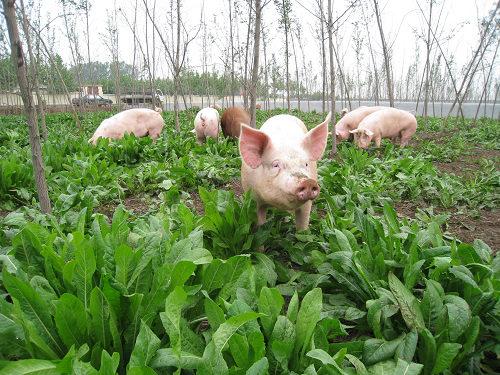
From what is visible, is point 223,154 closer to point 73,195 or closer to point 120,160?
point 120,160

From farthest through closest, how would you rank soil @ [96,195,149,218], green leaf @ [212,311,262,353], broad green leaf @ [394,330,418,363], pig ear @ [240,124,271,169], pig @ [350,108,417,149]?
pig @ [350,108,417,149] → soil @ [96,195,149,218] → pig ear @ [240,124,271,169] → broad green leaf @ [394,330,418,363] → green leaf @ [212,311,262,353]

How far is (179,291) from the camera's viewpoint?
6.17 ft

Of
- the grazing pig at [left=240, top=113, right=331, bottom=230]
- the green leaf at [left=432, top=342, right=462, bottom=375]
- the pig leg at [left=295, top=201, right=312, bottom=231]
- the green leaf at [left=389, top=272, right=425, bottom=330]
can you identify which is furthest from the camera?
the pig leg at [left=295, top=201, right=312, bottom=231]

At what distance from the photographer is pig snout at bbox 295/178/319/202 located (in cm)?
284

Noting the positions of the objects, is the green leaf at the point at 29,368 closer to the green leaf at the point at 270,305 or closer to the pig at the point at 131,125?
the green leaf at the point at 270,305

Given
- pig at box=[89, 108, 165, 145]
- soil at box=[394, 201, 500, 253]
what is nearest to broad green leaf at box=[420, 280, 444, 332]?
soil at box=[394, 201, 500, 253]

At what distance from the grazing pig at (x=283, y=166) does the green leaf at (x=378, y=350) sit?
43.2 inches

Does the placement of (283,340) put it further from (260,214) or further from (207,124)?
(207,124)

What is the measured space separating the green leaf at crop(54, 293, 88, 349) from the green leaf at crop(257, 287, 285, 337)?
91 centimetres

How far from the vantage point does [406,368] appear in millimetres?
1883

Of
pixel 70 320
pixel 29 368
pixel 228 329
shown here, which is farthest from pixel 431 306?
pixel 29 368

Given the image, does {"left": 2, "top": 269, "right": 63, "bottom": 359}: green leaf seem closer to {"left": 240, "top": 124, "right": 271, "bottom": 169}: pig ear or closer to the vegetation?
the vegetation

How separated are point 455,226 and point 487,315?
239 cm

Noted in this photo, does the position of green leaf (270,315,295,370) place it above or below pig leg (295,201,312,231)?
below
